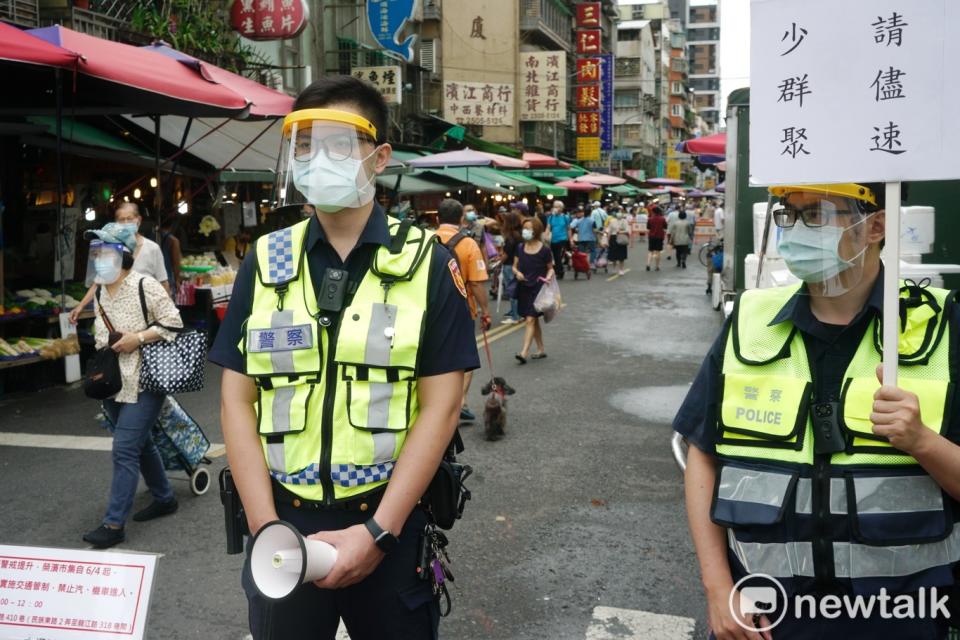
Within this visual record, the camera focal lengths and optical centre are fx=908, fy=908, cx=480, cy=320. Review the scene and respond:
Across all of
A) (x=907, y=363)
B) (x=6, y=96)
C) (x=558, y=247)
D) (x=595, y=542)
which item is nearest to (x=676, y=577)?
(x=595, y=542)

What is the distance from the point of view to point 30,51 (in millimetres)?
6676

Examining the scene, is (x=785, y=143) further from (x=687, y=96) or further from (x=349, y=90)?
(x=687, y=96)

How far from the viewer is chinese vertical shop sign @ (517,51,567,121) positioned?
3806 centimetres

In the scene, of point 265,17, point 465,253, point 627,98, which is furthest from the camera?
point 627,98

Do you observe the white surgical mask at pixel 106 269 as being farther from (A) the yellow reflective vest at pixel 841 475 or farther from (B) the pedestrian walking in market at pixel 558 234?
(B) the pedestrian walking in market at pixel 558 234

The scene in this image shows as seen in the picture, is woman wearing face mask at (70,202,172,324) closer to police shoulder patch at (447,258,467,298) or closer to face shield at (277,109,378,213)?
face shield at (277,109,378,213)

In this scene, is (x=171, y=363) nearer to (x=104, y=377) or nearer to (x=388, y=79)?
(x=104, y=377)

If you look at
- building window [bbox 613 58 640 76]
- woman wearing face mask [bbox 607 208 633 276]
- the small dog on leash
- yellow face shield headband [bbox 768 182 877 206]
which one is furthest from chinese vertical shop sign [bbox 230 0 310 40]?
building window [bbox 613 58 640 76]

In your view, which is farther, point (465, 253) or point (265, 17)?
point (265, 17)

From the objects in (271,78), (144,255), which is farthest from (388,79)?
(144,255)

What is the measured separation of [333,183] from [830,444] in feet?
4.83

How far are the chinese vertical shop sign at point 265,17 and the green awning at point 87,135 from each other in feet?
12.6

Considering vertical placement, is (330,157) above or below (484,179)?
below

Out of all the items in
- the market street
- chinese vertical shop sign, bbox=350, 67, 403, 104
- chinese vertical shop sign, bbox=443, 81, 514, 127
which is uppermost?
chinese vertical shop sign, bbox=443, 81, 514, 127
